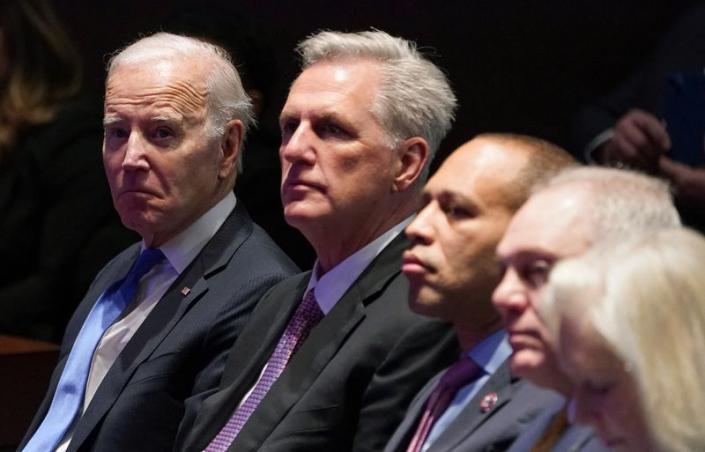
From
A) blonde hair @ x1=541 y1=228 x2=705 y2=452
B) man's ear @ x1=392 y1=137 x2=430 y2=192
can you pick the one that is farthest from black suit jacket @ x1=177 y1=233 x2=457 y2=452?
blonde hair @ x1=541 y1=228 x2=705 y2=452

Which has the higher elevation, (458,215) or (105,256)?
(458,215)

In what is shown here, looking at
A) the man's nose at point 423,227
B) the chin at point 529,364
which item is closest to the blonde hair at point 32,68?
the man's nose at point 423,227

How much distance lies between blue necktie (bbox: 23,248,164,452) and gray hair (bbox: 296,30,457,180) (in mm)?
755

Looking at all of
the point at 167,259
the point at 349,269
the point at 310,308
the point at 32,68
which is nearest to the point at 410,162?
the point at 349,269

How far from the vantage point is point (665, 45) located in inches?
147

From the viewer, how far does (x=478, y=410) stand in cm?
274

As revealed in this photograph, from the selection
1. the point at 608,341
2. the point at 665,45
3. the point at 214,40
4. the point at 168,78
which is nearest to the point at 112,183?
the point at 168,78

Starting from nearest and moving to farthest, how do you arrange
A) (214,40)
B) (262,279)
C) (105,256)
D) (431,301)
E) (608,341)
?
(608,341) < (431,301) < (262,279) < (214,40) < (105,256)

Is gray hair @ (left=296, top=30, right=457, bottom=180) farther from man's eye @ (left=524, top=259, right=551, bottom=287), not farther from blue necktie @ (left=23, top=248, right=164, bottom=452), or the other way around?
man's eye @ (left=524, top=259, right=551, bottom=287)

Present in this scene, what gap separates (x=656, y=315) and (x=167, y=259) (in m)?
1.81

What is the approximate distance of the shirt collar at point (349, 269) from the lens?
333 centimetres

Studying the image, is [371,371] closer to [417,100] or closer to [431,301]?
[431,301]

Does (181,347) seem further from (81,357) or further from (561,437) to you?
(561,437)

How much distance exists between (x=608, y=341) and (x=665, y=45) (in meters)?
1.67
